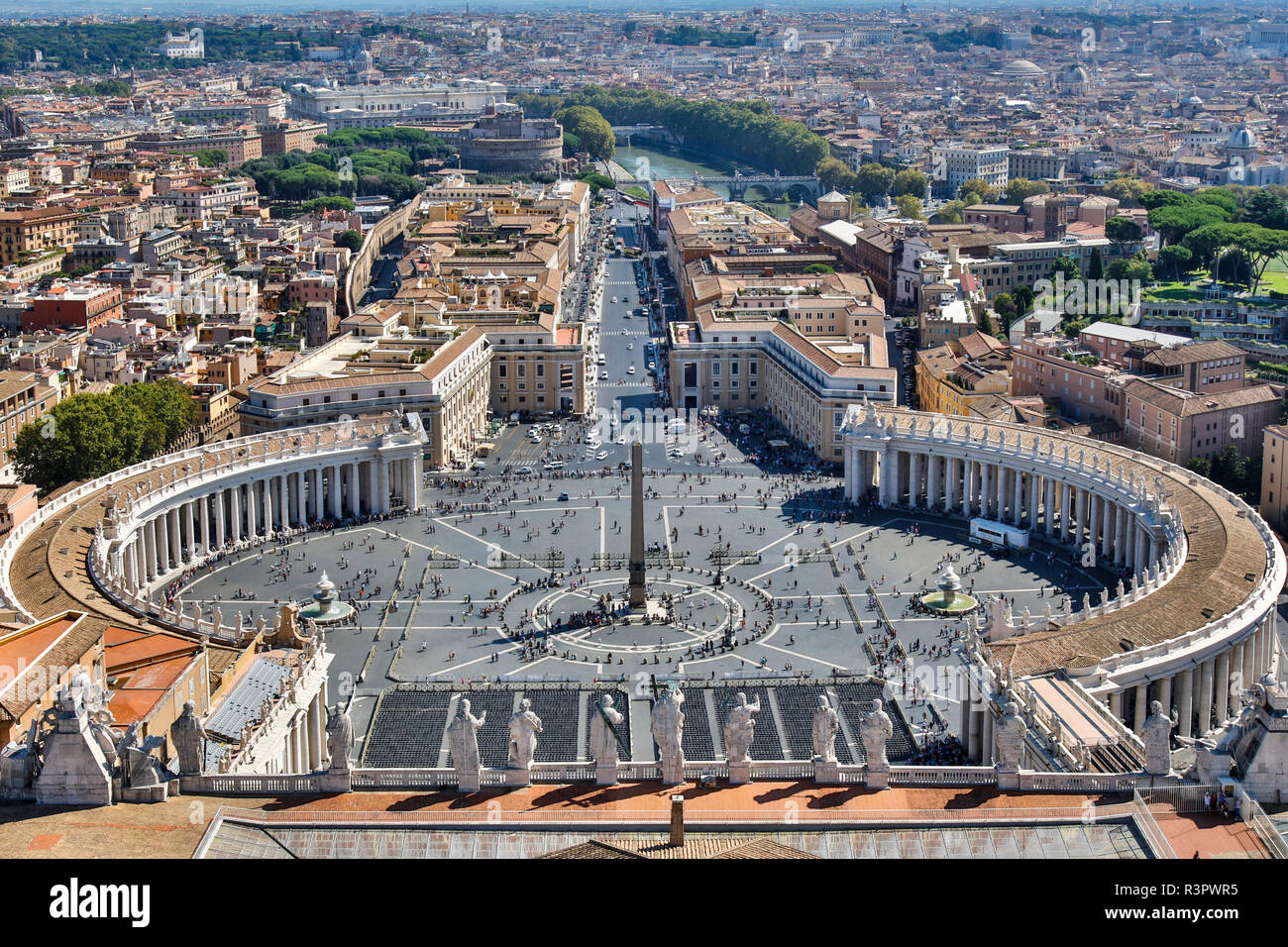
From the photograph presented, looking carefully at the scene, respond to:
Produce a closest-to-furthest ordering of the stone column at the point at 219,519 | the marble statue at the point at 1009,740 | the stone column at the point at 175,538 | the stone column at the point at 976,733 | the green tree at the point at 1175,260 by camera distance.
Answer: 1. the marble statue at the point at 1009,740
2. the stone column at the point at 976,733
3. the stone column at the point at 175,538
4. the stone column at the point at 219,519
5. the green tree at the point at 1175,260

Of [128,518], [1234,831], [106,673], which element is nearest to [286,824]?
[106,673]

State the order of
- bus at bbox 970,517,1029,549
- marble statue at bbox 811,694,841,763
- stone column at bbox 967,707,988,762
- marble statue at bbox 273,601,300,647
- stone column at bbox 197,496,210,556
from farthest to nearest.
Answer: stone column at bbox 197,496,210,556, bus at bbox 970,517,1029,549, marble statue at bbox 273,601,300,647, stone column at bbox 967,707,988,762, marble statue at bbox 811,694,841,763

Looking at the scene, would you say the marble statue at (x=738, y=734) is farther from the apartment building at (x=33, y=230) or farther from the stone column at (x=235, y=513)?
the apartment building at (x=33, y=230)

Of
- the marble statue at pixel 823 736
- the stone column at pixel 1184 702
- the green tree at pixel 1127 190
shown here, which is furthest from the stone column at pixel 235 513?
the green tree at pixel 1127 190

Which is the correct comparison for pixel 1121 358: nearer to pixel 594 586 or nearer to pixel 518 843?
pixel 594 586

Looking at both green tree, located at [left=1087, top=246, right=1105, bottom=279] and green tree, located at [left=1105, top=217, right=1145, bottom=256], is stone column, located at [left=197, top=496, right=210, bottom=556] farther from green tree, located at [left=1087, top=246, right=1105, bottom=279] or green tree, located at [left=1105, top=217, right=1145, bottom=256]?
green tree, located at [left=1105, top=217, right=1145, bottom=256]

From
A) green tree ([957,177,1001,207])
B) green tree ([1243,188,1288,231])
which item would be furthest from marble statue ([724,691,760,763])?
green tree ([957,177,1001,207])
